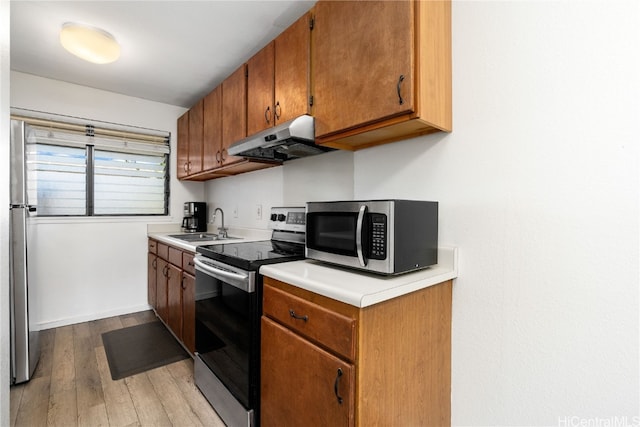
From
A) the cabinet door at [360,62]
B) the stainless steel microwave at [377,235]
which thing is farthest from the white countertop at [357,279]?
the cabinet door at [360,62]

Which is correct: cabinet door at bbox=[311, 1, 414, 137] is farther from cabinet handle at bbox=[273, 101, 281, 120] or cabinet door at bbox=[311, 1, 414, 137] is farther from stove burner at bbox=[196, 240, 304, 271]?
stove burner at bbox=[196, 240, 304, 271]

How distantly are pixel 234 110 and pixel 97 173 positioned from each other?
5.99 feet

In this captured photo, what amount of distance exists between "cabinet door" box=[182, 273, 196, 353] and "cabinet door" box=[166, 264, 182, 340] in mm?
93

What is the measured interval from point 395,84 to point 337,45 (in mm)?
418

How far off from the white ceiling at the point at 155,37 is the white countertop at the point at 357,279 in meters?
1.49

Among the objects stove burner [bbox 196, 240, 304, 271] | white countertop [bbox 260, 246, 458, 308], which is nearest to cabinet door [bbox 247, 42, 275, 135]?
stove burner [bbox 196, 240, 304, 271]

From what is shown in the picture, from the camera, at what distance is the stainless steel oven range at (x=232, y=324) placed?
1331 millimetres

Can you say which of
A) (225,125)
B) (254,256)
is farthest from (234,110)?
(254,256)

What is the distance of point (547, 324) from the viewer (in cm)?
100

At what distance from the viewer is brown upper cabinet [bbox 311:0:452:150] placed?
3.57 feet

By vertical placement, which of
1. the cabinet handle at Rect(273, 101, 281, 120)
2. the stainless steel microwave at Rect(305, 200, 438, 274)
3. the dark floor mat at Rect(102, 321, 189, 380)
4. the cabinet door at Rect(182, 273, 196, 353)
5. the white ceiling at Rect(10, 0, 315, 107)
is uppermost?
the white ceiling at Rect(10, 0, 315, 107)

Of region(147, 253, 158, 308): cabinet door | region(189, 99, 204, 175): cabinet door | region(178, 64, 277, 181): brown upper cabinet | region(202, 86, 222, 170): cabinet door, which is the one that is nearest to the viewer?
region(178, 64, 277, 181): brown upper cabinet

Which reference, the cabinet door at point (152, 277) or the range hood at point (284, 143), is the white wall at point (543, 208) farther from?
the cabinet door at point (152, 277)

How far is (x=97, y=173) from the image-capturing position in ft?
9.92
